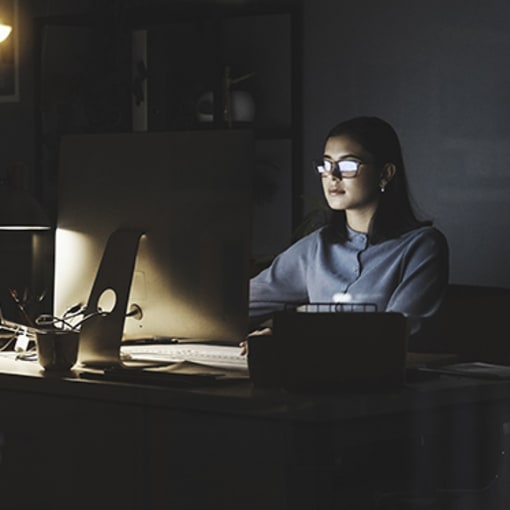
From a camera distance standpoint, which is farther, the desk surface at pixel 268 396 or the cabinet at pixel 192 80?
the cabinet at pixel 192 80

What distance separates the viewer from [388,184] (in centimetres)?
357

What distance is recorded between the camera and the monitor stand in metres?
2.32

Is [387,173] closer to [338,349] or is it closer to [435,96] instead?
[338,349]

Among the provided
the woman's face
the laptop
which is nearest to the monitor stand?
the laptop

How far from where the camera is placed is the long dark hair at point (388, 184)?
349 cm

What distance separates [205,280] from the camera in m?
2.27

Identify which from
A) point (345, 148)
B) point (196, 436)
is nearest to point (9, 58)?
point (345, 148)

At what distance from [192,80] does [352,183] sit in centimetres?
257

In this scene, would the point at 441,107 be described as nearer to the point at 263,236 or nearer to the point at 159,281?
the point at 263,236

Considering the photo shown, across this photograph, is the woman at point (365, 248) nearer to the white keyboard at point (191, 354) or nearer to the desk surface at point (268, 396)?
the white keyboard at point (191, 354)

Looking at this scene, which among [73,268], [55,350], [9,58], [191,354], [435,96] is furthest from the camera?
[9,58]

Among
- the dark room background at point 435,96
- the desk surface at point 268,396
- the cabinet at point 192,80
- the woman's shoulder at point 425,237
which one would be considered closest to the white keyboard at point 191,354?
the desk surface at point 268,396

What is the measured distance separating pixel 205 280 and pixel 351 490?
544mm

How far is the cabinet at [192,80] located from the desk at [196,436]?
11.7 feet
